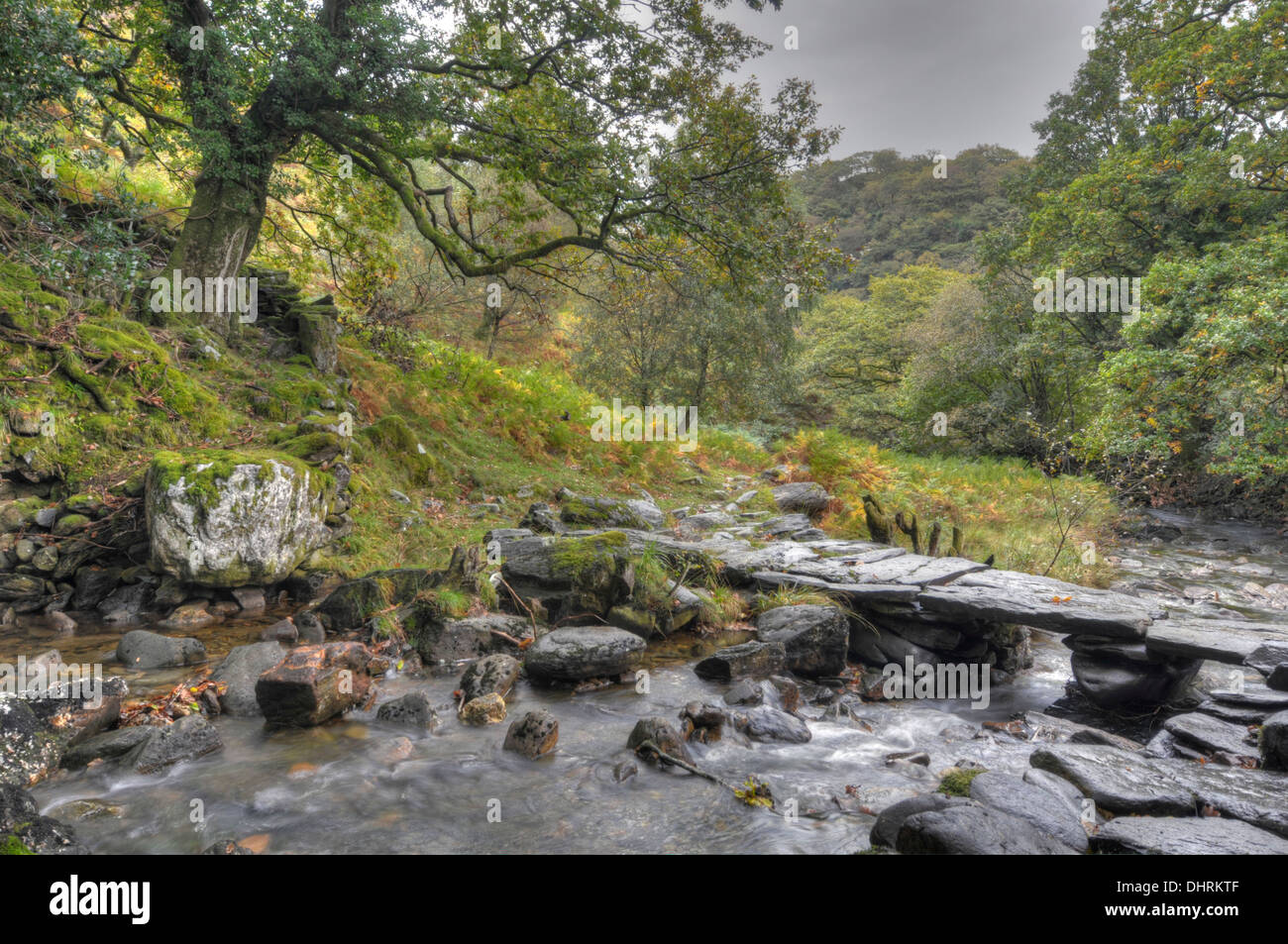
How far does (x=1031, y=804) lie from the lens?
127 inches

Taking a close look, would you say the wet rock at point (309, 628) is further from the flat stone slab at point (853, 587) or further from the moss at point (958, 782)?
the moss at point (958, 782)

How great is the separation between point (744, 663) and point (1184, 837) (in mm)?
3440

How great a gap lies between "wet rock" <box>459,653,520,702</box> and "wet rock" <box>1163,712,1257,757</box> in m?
5.21

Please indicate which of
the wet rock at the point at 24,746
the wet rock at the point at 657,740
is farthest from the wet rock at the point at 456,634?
the wet rock at the point at 24,746

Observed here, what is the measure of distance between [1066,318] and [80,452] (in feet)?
72.7

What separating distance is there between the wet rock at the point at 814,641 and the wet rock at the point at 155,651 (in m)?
5.40

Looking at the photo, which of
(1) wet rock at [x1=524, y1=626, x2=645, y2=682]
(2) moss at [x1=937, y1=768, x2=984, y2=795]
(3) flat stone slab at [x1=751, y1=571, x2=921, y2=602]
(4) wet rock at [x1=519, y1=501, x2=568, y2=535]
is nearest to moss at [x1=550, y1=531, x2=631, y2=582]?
(1) wet rock at [x1=524, y1=626, x2=645, y2=682]

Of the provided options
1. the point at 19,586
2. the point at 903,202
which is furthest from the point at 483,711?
the point at 903,202

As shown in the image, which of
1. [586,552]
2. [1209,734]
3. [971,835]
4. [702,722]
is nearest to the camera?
[971,835]

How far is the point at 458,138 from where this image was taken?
29.4 ft

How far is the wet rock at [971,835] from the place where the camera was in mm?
2672

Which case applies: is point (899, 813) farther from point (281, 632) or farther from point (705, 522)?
point (705, 522)
